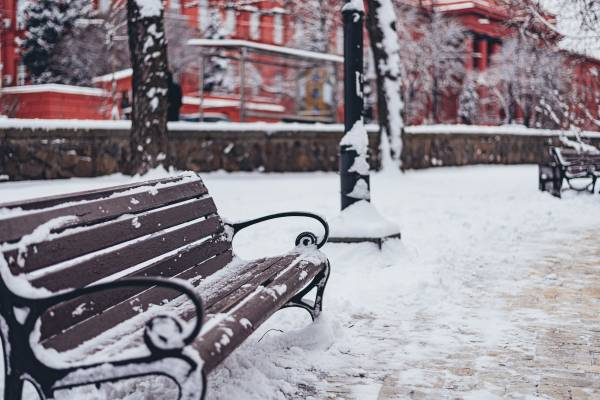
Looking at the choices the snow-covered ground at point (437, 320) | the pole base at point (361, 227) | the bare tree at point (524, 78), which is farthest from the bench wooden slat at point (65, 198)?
the bare tree at point (524, 78)

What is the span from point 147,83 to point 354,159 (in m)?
6.61

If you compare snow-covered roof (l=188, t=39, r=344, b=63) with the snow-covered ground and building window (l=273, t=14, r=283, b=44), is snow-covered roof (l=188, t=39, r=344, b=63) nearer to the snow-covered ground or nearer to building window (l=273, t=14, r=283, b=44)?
the snow-covered ground

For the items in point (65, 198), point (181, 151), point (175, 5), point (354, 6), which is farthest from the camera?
point (175, 5)

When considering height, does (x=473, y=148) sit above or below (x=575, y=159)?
below

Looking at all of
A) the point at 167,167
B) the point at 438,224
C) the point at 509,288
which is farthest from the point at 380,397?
the point at 167,167

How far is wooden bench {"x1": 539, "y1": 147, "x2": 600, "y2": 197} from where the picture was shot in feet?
46.6

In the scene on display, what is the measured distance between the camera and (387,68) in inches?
733

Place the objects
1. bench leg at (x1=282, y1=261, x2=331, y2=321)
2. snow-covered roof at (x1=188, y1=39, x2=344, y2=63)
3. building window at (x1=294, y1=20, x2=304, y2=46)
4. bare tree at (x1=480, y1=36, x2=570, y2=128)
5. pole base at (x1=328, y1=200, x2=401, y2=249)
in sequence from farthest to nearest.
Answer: building window at (x1=294, y1=20, x2=304, y2=46) < bare tree at (x1=480, y1=36, x2=570, y2=128) < snow-covered roof at (x1=188, y1=39, x2=344, y2=63) < pole base at (x1=328, y1=200, x2=401, y2=249) < bench leg at (x1=282, y1=261, x2=331, y2=321)

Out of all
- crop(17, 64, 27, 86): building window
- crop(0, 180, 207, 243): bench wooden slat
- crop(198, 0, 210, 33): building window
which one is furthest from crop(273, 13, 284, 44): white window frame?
crop(0, 180, 207, 243): bench wooden slat

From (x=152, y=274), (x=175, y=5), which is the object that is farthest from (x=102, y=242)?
(x=175, y=5)

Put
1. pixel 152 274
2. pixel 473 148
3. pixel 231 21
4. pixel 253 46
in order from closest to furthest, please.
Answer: pixel 152 274, pixel 253 46, pixel 473 148, pixel 231 21

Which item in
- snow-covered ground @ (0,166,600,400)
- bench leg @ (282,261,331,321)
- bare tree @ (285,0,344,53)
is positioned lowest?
snow-covered ground @ (0,166,600,400)

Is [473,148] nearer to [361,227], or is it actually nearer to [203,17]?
[361,227]

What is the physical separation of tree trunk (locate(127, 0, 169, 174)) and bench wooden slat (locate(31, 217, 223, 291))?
8.81 metres
